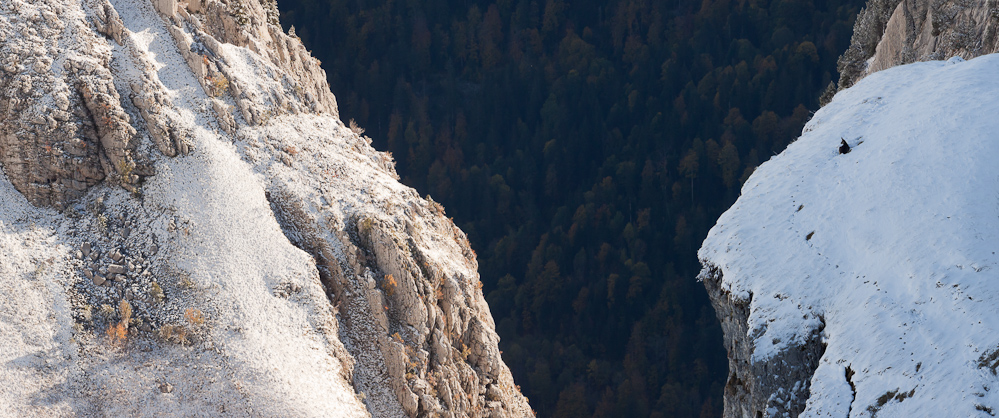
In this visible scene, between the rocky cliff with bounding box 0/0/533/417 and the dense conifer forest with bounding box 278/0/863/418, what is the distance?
52753mm

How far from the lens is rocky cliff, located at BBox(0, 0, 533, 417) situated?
24.7 m

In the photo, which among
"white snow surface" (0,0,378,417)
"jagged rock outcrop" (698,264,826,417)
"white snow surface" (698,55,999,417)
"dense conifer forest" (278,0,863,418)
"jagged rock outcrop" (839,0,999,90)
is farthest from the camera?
"dense conifer forest" (278,0,863,418)

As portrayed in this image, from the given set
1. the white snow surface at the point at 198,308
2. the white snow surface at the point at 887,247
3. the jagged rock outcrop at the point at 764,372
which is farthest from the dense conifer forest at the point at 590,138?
the jagged rock outcrop at the point at 764,372

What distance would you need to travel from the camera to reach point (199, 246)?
26750 millimetres

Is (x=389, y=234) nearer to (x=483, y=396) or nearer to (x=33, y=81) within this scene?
(x=483, y=396)

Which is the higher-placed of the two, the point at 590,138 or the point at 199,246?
the point at 199,246

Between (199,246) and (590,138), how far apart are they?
85.7 m

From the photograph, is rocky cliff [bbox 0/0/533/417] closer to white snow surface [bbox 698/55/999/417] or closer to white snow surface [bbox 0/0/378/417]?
white snow surface [bbox 0/0/378/417]

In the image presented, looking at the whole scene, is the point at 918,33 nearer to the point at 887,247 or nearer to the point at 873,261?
the point at 887,247

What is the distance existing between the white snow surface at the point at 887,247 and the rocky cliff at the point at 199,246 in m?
13.4

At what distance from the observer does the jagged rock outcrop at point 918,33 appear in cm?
2342

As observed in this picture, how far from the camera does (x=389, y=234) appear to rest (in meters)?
29.4

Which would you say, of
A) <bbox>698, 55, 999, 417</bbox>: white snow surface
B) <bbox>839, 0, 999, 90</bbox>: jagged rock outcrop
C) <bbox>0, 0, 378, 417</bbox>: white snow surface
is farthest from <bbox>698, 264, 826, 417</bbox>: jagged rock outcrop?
<bbox>0, 0, 378, 417</bbox>: white snow surface

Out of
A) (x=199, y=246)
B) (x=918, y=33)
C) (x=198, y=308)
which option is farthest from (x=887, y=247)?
(x=199, y=246)
